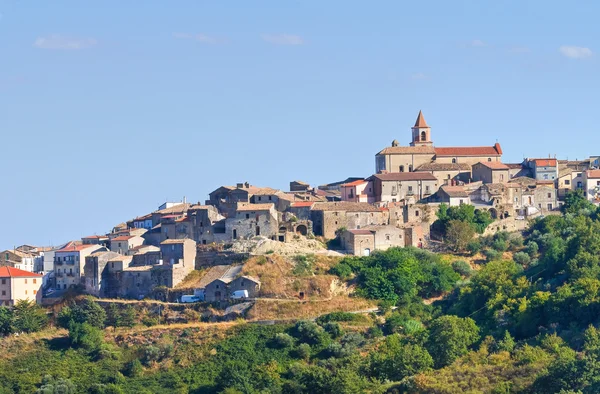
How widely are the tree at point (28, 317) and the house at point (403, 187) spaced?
23910 mm

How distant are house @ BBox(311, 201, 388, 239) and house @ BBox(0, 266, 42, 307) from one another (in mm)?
17028

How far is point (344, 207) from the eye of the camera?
88.4 meters

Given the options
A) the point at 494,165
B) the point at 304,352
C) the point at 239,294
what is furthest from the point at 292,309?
the point at 494,165

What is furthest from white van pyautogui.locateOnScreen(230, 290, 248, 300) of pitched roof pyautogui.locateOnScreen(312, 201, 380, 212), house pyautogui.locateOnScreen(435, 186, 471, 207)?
house pyautogui.locateOnScreen(435, 186, 471, 207)

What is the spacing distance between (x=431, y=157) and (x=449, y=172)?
2999 millimetres

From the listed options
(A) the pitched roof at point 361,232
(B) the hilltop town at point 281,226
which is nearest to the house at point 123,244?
(B) the hilltop town at point 281,226

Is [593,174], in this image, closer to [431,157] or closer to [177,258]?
[431,157]

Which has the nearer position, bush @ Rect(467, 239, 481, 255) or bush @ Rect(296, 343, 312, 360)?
bush @ Rect(296, 343, 312, 360)

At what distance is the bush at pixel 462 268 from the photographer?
85562 mm

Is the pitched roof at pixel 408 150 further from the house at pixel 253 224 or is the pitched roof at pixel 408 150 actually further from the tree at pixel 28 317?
the tree at pixel 28 317

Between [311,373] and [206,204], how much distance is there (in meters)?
22.2

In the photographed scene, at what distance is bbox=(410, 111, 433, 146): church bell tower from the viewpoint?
341 ft

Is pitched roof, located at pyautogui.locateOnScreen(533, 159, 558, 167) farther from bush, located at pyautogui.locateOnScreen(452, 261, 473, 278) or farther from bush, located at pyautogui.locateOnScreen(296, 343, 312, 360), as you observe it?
bush, located at pyautogui.locateOnScreen(296, 343, 312, 360)

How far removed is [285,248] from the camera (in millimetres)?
84188
